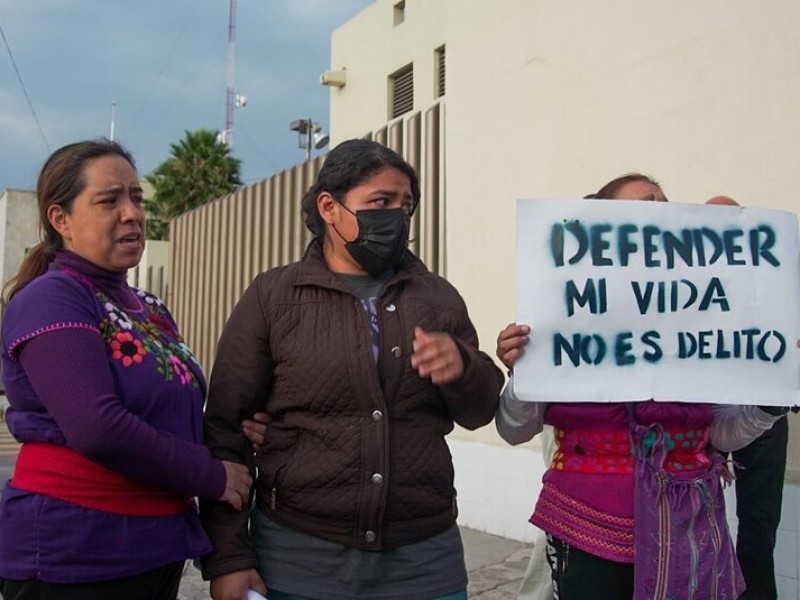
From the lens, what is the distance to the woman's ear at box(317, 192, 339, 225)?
2252 mm

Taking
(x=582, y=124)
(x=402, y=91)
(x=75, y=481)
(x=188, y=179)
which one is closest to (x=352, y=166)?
(x=75, y=481)

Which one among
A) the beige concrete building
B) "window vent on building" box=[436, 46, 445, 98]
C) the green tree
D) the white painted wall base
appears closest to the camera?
the beige concrete building

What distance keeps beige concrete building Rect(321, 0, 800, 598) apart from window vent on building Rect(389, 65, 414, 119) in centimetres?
513

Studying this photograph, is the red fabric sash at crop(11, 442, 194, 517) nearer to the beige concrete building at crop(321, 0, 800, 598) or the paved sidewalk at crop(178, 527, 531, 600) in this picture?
the paved sidewalk at crop(178, 527, 531, 600)

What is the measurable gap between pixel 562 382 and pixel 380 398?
0.49 m

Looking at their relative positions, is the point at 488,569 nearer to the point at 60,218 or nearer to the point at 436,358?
the point at 436,358

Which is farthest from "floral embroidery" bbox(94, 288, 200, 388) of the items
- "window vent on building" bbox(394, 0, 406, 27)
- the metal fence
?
"window vent on building" bbox(394, 0, 406, 27)

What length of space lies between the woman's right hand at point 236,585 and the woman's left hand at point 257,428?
1.07 ft

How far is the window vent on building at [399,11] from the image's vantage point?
12915 millimetres

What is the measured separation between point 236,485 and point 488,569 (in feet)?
11.6

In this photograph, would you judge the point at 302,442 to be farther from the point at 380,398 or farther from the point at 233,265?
the point at 233,265

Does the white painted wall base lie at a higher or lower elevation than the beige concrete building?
lower

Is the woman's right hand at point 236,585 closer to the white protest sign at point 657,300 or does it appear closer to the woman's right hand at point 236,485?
the woman's right hand at point 236,485

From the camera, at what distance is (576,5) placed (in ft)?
18.5
